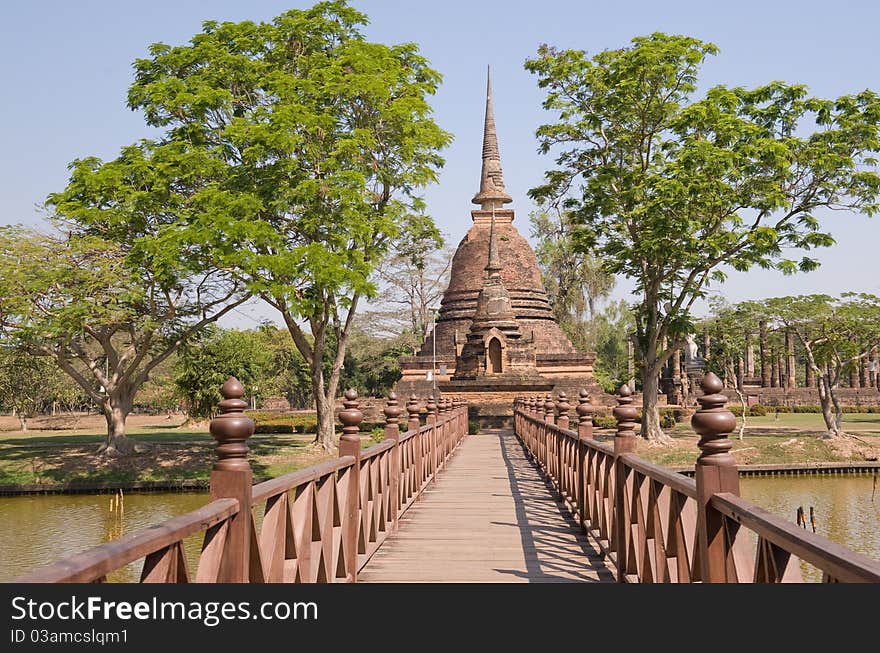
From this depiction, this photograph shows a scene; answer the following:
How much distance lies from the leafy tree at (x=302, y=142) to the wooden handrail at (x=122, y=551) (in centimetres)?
1891

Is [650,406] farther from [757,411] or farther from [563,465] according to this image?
[757,411]

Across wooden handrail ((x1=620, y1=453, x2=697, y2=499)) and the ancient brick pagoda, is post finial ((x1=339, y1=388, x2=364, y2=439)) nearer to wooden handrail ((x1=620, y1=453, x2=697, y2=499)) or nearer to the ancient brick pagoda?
wooden handrail ((x1=620, y1=453, x2=697, y2=499))

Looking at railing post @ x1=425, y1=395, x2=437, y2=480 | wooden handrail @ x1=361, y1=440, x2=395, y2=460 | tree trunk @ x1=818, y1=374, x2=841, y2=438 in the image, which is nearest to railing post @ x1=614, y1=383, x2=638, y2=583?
wooden handrail @ x1=361, y1=440, x2=395, y2=460

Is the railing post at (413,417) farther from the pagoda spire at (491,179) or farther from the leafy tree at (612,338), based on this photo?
the leafy tree at (612,338)

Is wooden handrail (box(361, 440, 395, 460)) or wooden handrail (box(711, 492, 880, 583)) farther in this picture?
wooden handrail (box(361, 440, 395, 460))

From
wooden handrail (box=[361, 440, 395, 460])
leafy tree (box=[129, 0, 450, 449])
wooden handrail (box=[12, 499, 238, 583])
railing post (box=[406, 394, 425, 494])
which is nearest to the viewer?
wooden handrail (box=[12, 499, 238, 583])

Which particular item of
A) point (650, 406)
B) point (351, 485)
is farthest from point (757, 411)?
point (351, 485)

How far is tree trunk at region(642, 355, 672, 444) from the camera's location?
2698 cm

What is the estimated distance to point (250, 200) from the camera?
2198 cm

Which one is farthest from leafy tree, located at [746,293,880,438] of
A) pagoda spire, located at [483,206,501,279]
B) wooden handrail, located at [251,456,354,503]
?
wooden handrail, located at [251,456,354,503]

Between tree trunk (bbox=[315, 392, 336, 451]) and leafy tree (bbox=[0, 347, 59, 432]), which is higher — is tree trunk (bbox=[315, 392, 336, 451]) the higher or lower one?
the lower one

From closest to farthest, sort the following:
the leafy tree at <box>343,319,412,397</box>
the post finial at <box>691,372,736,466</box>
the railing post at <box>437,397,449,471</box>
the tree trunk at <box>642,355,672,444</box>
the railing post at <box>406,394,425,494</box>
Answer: the post finial at <box>691,372,736,466</box>
the railing post at <box>406,394,425,494</box>
the railing post at <box>437,397,449,471</box>
the tree trunk at <box>642,355,672,444</box>
the leafy tree at <box>343,319,412,397</box>

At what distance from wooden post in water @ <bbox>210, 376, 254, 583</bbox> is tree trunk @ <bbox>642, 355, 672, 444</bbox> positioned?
24079mm

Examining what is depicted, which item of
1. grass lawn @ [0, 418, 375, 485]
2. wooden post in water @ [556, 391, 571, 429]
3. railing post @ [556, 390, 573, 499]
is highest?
wooden post in water @ [556, 391, 571, 429]
